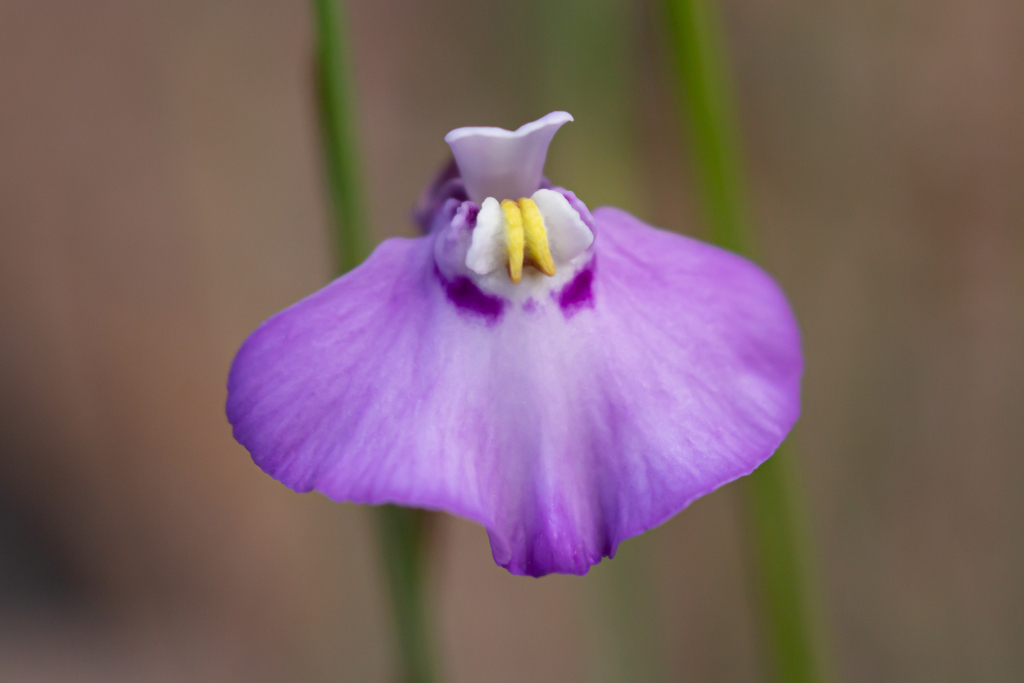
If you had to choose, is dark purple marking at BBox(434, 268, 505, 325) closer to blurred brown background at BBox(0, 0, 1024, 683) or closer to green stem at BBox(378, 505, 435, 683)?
green stem at BBox(378, 505, 435, 683)

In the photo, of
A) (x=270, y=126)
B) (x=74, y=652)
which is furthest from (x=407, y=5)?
(x=74, y=652)

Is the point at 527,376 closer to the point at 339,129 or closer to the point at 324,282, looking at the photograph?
the point at 339,129

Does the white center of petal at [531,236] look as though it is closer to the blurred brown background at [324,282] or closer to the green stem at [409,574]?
the green stem at [409,574]

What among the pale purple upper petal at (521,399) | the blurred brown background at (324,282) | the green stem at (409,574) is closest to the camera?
the pale purple upper petal at (521,399)

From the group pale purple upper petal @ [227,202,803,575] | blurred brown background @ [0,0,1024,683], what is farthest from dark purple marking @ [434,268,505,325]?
blurred brown background @ [0,0,1024,683]

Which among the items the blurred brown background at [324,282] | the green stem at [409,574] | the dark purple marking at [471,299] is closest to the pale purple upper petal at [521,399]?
the dark purple marking at [471,299]

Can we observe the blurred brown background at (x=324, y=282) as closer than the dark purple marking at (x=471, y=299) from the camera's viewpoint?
No

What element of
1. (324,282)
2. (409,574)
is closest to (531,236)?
(409,574)
